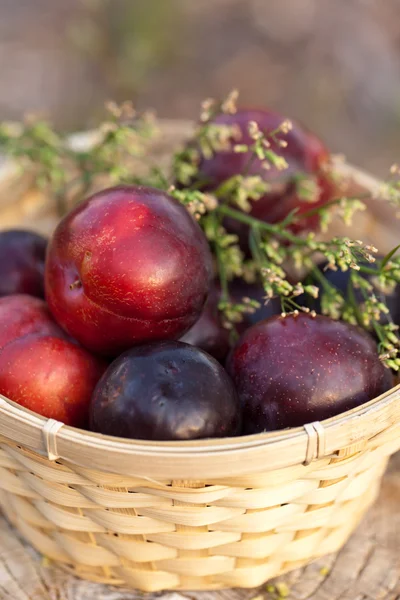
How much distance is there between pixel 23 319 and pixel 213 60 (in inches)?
125

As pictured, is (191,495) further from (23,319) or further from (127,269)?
(23,319)

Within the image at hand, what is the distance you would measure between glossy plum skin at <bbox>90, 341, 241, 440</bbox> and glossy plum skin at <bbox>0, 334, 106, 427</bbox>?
0.31 feet

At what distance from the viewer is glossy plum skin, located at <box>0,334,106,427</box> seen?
1119mm

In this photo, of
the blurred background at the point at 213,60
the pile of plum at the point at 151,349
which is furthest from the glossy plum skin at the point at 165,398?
the blurred background at the point at 213,60

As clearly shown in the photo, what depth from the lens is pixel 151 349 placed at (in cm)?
107

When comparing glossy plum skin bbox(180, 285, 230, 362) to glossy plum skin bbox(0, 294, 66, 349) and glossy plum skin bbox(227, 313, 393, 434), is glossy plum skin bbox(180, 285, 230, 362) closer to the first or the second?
glossy plum skin bbox(227, 313, 393, 434)

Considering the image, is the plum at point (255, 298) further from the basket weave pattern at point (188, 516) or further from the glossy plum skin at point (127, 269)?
the basket weave pattern at point (188, 516)

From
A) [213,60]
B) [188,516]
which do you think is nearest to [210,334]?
[188,516]

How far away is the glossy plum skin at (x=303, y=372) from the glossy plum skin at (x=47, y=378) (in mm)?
259

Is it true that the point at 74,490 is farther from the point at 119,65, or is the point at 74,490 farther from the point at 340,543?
the point at 119,65

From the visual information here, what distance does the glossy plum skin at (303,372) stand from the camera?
108cm

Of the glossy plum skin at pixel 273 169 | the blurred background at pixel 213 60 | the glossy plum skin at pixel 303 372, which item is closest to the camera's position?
the glossy plum skin at pixel 303 372

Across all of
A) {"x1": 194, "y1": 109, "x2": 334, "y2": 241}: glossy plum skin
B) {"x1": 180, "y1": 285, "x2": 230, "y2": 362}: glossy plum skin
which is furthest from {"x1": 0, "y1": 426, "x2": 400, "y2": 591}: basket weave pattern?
{"x1": 194, "y1": 109, "x2": 334, "y2": 241}: glossy plum skin

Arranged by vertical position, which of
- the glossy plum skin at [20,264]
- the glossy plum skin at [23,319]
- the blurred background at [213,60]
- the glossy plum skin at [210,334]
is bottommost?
the blurred background at [213,60]
